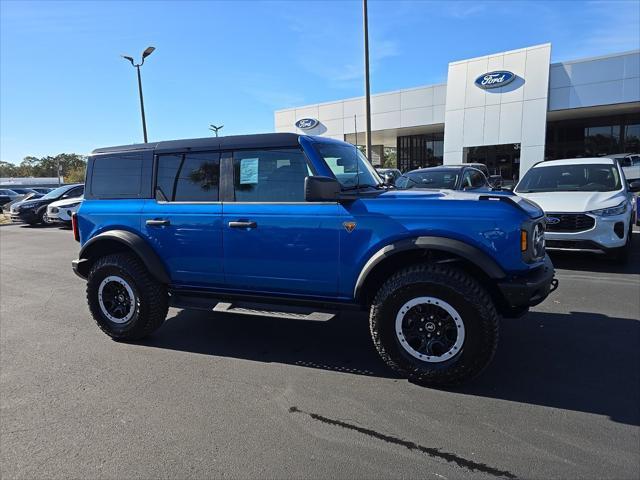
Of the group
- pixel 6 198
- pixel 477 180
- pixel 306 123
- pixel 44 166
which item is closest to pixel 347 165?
pixel 477 180

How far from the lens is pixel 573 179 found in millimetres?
8117

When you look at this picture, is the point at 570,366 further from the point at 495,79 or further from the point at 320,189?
the point at 495,79

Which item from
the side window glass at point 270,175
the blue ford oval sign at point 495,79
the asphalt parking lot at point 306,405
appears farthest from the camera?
the blue ford oval sign at point 495,79

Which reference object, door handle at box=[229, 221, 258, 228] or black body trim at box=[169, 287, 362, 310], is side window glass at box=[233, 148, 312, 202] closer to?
door handle at box=[229, 221, 258, 228]

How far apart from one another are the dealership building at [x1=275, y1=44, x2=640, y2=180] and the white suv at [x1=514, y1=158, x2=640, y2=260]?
17.2m

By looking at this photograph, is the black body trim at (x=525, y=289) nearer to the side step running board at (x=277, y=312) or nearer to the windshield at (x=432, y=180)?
the side step running board at (x=277, y=312)

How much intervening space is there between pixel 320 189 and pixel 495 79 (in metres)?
24.9

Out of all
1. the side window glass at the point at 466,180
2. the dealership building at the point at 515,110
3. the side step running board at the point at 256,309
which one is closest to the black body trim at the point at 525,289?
the side step running board at the point at 256,309

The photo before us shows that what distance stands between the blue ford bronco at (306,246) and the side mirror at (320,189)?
0.01 meters

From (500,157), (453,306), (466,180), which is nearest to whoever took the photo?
(453,306)

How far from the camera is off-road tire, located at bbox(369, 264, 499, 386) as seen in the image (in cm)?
321

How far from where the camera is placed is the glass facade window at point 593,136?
89.7ft

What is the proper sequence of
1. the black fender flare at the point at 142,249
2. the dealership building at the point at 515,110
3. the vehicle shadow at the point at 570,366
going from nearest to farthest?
the vehicle shadow at the point at 570,366 → the black fender flare at the point at 142,249 → the dealership building at the point at 515,110

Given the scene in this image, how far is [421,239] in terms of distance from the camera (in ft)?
10.9
